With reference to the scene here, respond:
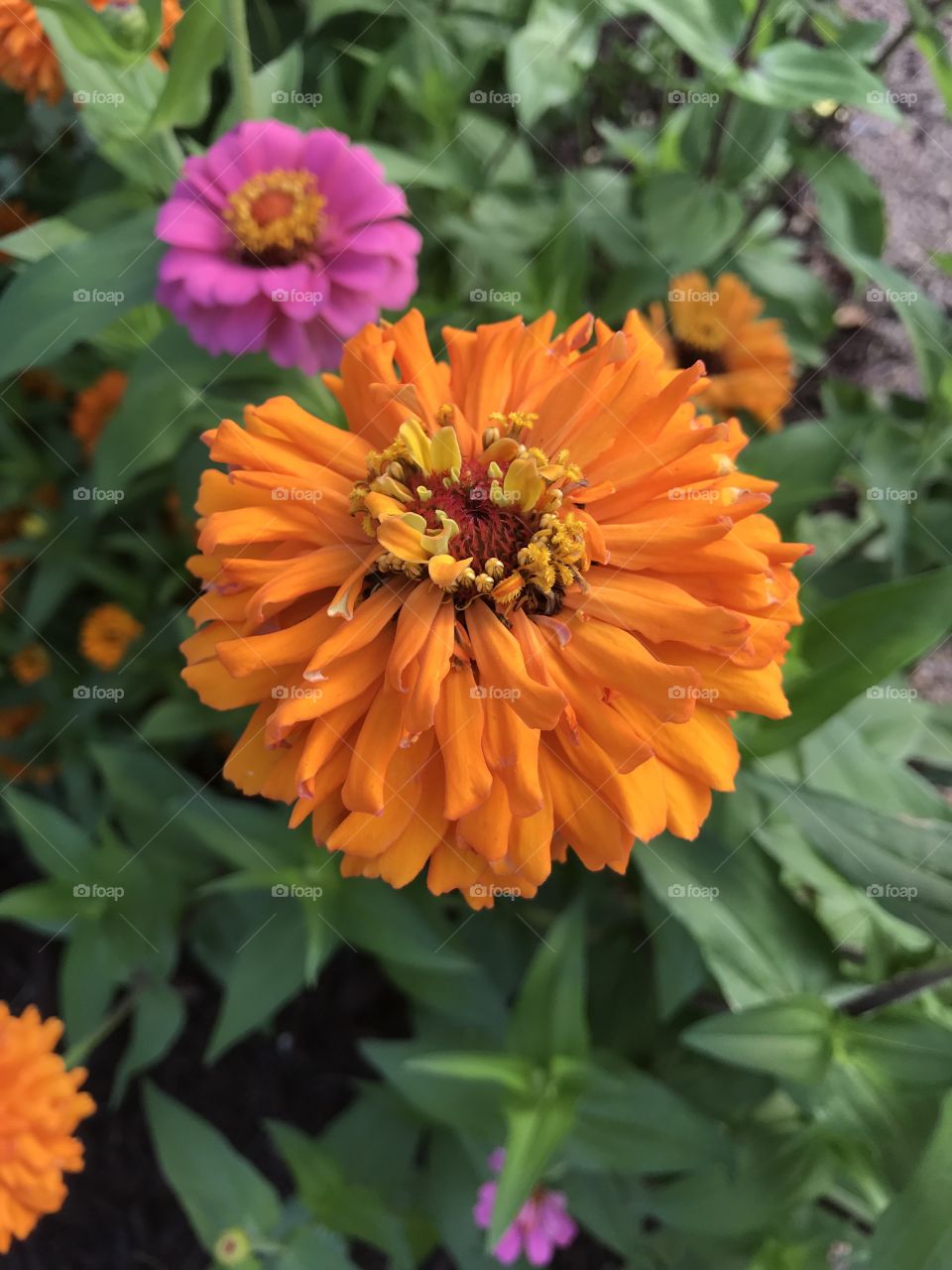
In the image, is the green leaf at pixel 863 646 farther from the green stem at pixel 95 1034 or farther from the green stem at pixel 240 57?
the green stem at pixel 95 1034

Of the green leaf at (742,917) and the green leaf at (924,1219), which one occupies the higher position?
the green leaf at (924,1219)

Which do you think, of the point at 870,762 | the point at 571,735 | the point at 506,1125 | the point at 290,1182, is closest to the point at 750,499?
the point at 571,735

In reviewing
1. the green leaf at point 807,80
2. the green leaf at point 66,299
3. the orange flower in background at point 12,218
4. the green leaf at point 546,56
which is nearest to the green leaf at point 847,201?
the green leaf at point 807,80

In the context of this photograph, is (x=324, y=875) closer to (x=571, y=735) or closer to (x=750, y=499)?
(x=571, y=735)

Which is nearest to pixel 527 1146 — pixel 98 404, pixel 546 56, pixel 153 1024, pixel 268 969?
pixel 268 969

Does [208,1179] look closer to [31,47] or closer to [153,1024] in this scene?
[153,1024]

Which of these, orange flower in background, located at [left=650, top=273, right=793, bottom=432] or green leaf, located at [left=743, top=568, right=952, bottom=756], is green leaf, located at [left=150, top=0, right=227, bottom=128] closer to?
orange flower in background, located at [left=650, top=273, right=793, bottom=432]
